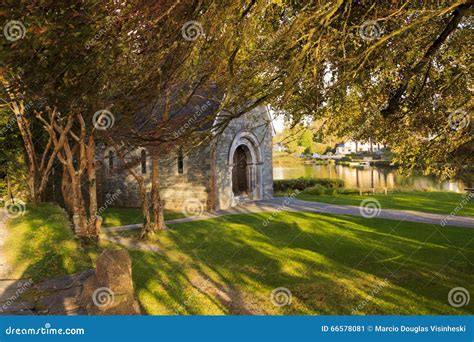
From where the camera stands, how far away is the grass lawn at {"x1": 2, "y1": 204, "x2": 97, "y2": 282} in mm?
8513

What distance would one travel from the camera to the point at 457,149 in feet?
28.9

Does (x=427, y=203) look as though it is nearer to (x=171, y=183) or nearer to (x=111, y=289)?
(x=171, y=183)

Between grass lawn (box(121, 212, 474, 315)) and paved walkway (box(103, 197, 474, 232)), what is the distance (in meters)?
1.28

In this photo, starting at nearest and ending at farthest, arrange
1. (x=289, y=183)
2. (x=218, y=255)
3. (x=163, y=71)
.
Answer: (x=163, y=71), (x=218, y=255), (x=289, y=183)

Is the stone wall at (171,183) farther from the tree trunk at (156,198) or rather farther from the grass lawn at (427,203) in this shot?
the grass lawn at (427,203)

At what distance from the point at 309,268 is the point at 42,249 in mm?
6964

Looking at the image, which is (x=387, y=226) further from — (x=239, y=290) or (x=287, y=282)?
(x=239, y=290)

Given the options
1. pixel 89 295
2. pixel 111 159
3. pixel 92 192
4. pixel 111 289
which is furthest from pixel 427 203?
pixel 89 295

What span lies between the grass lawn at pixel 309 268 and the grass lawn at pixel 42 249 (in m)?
1.69

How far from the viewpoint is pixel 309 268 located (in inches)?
427

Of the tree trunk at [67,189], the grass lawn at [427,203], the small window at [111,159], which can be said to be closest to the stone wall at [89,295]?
the tree trunk at [67,189]

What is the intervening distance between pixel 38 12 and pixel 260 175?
20.4 meters

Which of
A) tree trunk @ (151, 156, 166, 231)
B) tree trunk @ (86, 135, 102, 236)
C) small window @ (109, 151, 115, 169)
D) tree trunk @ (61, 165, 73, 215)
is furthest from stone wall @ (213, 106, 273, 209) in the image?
small window @ (109, 151, 115, 169)

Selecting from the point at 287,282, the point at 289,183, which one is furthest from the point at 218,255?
the point at 289,183
